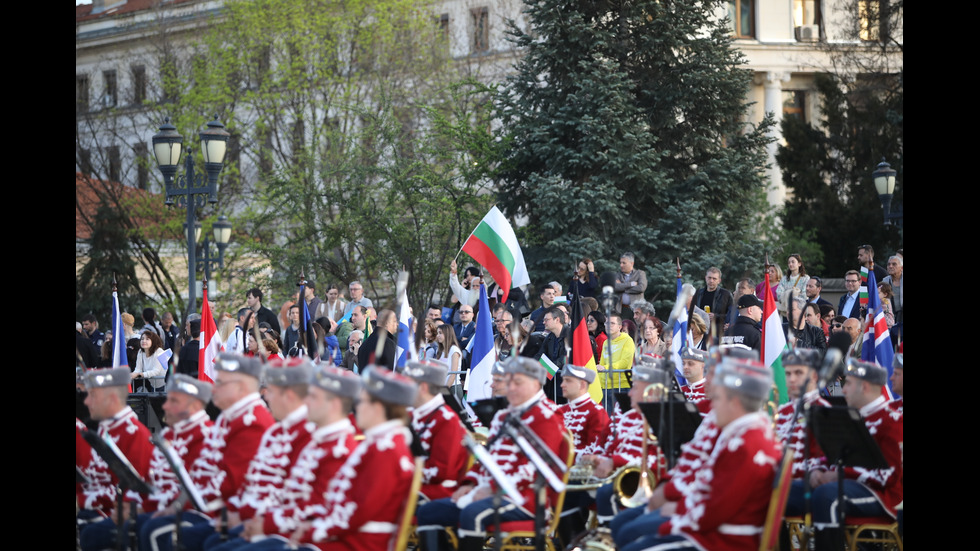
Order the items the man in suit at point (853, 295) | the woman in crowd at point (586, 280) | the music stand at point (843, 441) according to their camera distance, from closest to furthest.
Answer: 1. the music stand at point (843, 441)
2. the man in suit at point (853, 295)
3. the woman in crowd at point (586, 280)

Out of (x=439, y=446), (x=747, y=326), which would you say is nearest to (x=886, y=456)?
(x=439, y=446)

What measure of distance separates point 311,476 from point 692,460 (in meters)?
2.35

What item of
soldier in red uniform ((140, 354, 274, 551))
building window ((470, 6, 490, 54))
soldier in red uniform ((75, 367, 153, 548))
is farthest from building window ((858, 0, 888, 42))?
soldier in red uniform ((140, 354, 274, 551))

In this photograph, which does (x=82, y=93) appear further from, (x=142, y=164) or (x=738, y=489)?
(x=738, y=489)

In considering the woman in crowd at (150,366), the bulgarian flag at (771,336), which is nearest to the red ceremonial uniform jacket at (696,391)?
the bulgarian flag at (771,336)

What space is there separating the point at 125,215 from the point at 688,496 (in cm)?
3227

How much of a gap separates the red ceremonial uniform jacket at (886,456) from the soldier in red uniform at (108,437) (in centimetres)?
508

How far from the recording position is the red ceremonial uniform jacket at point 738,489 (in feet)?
21.3

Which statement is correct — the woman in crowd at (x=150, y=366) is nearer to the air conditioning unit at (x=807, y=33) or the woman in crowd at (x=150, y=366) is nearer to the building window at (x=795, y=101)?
the air conditioning unit at (x=807, y=33)

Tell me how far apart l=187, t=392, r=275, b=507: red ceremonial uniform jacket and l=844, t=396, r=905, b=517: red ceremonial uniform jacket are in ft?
13.4

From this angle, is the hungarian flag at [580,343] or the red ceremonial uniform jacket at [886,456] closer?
the red ceremonial uniform jacket at [886,456]

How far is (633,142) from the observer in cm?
2506

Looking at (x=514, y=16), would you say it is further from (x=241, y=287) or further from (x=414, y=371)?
(x=414, y=371)
